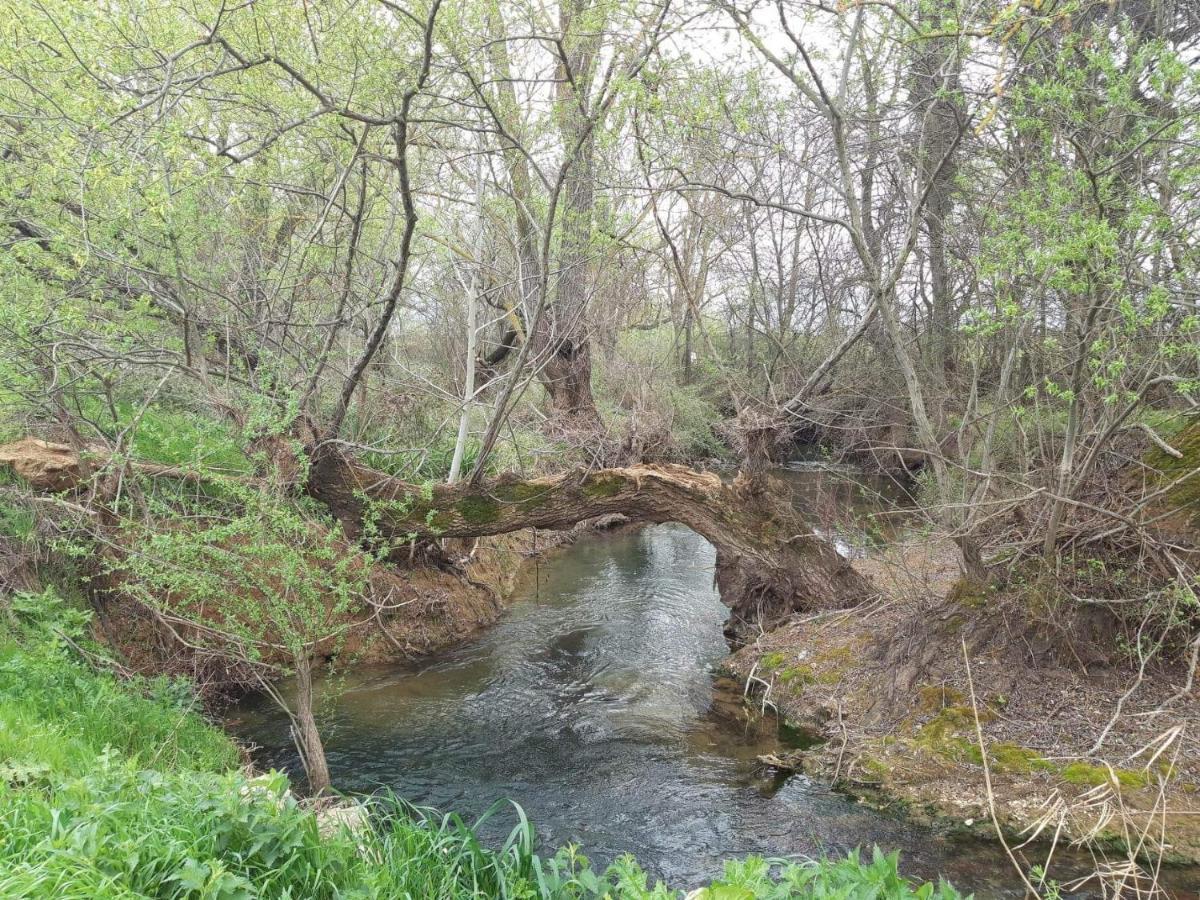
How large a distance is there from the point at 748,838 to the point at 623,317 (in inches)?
382

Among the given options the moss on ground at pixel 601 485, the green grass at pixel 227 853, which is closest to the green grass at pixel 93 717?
the green grass at pixel 227 853

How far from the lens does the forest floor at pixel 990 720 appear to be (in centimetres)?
453

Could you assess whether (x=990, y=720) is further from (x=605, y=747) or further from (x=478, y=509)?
(x=478, y=509)

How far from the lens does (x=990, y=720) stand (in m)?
5.48

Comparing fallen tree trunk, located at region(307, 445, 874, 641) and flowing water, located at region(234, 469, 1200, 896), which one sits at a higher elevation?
fallen tree trunk, located at region(307, 445, 874, 641)

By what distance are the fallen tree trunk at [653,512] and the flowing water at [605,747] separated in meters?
0.60

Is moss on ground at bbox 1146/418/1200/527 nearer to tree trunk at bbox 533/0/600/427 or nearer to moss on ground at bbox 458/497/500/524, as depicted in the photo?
tree trunk at bbox 533/0/600/427

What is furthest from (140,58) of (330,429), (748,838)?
(748,838)

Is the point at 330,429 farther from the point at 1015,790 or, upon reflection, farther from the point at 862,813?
the point at 1015,790

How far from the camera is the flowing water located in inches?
188

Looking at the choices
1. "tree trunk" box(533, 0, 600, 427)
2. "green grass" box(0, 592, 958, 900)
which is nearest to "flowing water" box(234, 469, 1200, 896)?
"green grass" box(0, 592, 958, 900)

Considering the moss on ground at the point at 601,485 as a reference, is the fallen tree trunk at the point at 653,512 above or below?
below

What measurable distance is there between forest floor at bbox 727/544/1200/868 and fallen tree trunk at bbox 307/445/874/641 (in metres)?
1.00

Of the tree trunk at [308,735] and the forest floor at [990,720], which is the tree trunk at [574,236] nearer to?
the tree trunk at [308,735]
